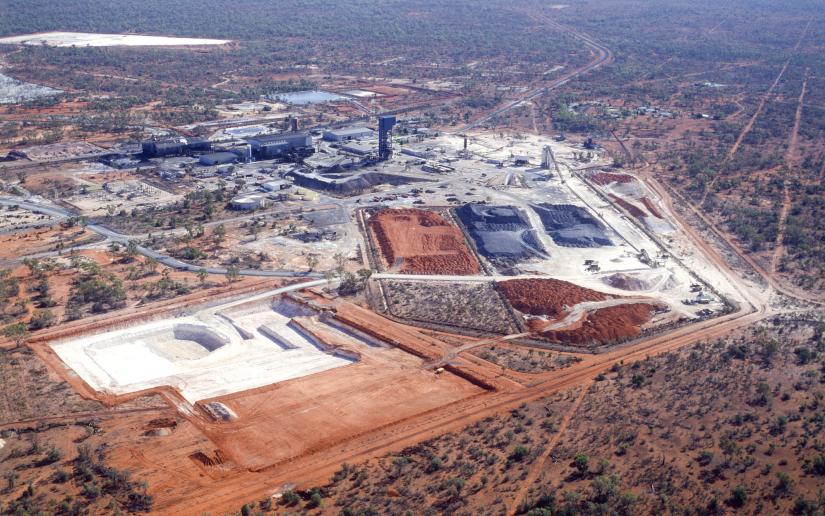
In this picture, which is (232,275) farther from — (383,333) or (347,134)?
(347,134)

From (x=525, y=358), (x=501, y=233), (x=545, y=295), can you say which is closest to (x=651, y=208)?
(x=501, y=233)

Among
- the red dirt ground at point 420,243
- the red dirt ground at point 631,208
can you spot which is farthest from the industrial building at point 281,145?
the red dirt ground at point 631,208

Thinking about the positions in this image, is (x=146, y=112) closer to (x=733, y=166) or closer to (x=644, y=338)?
(x=733, y=166)

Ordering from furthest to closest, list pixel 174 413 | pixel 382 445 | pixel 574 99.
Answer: pixel 574 99 < pixel 174 413 < pixel 382 445

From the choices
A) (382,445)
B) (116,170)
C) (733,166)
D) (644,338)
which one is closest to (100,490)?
(382,445)

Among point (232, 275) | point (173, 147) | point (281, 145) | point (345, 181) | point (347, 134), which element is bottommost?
point (232, 275)

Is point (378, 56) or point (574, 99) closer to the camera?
point (574, 99)
